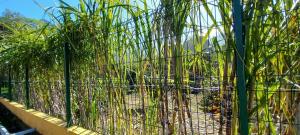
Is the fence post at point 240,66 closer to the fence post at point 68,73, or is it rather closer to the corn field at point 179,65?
the corn field at point 179,65

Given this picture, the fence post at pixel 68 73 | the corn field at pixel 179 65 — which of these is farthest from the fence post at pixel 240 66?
the fence post at pixel 68 73

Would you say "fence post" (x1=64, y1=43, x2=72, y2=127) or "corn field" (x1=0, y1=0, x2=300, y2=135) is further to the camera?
"fence post" (x1=64, y1=43, x2=72, y2=127)

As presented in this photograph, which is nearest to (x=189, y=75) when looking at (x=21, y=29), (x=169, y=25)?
(x=169, y=25)

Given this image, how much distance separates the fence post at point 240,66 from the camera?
54.0 inches

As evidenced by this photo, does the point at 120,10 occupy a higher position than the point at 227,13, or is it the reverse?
the point at 120,10

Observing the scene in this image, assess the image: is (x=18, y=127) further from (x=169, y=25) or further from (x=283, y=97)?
(x=283, y=97)

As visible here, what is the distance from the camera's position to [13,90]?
700cm

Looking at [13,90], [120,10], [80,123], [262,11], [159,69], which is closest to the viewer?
[262,11]

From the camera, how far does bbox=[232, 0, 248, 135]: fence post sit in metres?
1.37

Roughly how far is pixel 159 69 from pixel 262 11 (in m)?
0.81

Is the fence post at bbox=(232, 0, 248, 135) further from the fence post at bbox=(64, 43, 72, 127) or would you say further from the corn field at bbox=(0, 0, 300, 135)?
the fence post at bbox=(64, 43, 72, 127)

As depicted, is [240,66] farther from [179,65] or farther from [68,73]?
[68,73]

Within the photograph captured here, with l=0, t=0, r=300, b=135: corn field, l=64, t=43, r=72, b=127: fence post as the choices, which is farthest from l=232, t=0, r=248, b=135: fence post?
l=64, t=43, r=72, b=127: fence post

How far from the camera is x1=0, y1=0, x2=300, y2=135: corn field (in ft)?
4.47
